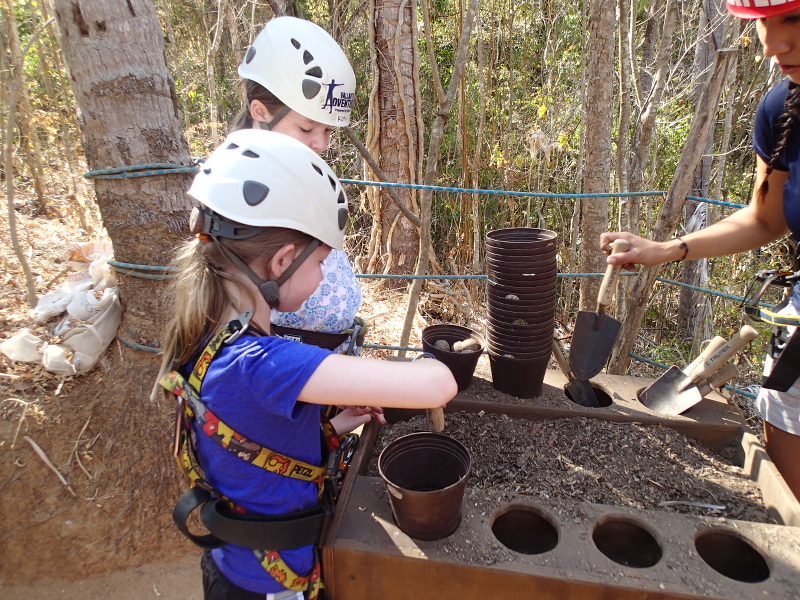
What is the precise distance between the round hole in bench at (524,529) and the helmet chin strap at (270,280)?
1.07 meters

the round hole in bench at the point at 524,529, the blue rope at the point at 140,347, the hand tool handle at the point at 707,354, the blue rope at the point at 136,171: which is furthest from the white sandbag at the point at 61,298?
the hand tool handle at the point at 707,354

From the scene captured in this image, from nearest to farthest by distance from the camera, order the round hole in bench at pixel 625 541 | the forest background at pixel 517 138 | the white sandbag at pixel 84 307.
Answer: the round hole in bench at pixel 625 541 → the white sandbag at pixel 84 307 → the forest background at pixel 517 138

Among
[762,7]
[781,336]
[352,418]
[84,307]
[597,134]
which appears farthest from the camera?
[597,134]

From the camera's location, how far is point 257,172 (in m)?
1.35

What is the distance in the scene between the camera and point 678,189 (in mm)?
2869

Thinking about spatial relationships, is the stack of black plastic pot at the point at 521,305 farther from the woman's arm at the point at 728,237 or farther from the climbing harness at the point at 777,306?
the climbing harness at the point at 777,306

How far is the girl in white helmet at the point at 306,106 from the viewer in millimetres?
2025

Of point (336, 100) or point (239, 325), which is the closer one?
point (239, 325)

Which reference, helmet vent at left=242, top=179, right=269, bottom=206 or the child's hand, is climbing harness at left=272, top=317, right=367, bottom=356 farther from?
helmet vent at left=242, top=179, right=269, bottom=206

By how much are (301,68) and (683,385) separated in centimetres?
216

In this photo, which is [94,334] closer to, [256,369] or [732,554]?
[256,369]

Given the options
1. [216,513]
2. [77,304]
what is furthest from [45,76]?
[216,513]

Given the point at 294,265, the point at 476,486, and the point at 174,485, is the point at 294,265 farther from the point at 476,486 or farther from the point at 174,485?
the point at 174,485

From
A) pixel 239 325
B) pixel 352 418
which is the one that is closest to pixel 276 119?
pixel 239 325
